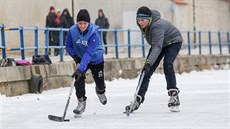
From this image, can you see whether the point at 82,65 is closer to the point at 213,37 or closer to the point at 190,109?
the point at 190,109

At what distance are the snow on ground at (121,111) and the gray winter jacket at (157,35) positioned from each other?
32.8 inches

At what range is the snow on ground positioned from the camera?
783 centimetres

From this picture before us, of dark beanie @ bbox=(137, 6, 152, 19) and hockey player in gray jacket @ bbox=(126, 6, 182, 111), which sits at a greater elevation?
dark beanie @ bbox=(137, 6, 152, 19)

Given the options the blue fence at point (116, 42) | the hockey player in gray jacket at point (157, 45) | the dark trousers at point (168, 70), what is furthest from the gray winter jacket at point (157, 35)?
the blue fence at point (116, 42)

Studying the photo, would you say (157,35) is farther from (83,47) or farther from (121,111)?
(121,111)

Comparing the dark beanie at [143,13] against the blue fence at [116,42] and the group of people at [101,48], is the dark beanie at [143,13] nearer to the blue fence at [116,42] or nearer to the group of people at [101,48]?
the group of people at [101,48]

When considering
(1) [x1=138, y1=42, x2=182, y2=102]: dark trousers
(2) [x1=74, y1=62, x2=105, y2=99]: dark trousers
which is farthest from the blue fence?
(1) [x1=138, y1=42, x2=182, y2=102]: dark trousers

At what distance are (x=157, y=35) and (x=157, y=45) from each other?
151mm

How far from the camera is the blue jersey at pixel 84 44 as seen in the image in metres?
8.50

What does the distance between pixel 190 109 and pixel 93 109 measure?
1459 mm

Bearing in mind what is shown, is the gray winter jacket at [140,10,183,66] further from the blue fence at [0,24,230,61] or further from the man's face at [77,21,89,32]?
the blue fence at [0,24,230,61]

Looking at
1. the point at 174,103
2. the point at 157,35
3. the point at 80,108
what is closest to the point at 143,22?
the point at 157,35

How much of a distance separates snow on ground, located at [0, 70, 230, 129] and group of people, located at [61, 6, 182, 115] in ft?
1.08

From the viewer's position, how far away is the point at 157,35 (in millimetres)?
8797
